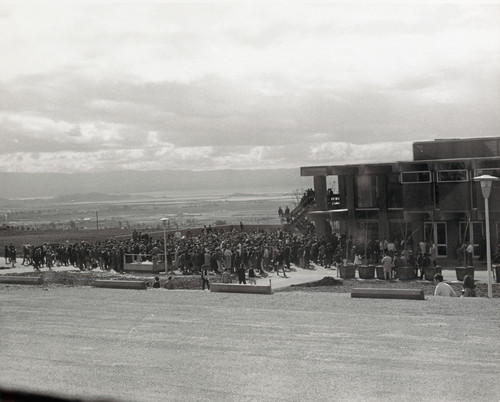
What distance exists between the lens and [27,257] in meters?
40.4

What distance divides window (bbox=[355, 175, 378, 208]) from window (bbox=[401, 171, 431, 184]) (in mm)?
2778

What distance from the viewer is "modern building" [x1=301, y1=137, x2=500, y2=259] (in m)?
30.9

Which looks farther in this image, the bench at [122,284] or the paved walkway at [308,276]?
the paved walkway at [308,276]

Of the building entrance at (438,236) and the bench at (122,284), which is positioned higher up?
the building entrance at (438,236)

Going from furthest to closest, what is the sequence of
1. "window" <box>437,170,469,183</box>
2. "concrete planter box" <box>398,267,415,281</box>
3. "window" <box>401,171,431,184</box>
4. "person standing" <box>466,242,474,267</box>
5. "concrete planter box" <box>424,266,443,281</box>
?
"window" <box>401,171,431,184</box>
"window" <box>437,170,469,183</box>
"person standing" <box>466,242,474,267</box>
"concrete planter box" <box>398,267,415,281</box>
"concrete planter box" <box>424,266,443,281</box>

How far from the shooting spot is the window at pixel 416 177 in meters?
32.3

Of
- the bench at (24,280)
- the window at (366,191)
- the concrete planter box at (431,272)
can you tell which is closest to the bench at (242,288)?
the concrete planter box at (431,272)

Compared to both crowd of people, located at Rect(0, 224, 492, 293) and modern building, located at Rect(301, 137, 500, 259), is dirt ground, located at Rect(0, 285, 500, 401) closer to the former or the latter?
crowd of people, located at Rect(0, 224, 492, 293)

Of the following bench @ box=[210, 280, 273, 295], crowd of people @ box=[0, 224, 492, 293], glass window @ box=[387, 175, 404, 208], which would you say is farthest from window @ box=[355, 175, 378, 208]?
bench @ box=[210, 280, 273, 295]

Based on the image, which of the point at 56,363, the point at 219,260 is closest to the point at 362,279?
the point at 219,260

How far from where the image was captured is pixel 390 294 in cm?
1811

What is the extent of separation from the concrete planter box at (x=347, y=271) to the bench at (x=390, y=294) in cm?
712

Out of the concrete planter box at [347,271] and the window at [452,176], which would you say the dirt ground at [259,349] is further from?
the window at [452,176]

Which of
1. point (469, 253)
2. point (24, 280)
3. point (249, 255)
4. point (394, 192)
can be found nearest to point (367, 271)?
point (469, 253)
